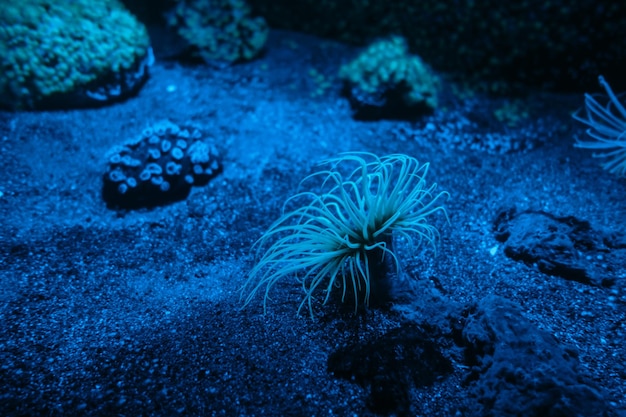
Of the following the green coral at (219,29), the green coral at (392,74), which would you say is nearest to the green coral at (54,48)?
the green coral at (219,29)

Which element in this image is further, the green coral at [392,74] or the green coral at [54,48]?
the green coral at [392,74]

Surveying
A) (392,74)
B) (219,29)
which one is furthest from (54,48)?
(392,74)

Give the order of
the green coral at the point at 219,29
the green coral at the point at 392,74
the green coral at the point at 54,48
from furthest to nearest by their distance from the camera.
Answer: the green coral at the point at 219,29 < the green coral at the point at 392,74 < the green coral at the point at 54,48

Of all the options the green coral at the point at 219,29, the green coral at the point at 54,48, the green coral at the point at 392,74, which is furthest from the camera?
the green coral at the point at 219,29

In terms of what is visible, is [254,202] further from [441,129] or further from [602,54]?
[602,54]

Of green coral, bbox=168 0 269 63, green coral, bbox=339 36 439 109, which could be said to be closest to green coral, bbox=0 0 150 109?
green coral, bbox=168 0 269 63

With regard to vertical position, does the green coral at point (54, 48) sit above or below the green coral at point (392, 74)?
below

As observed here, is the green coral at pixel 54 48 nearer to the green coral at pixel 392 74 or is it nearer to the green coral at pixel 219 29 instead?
the green coral at pixel 219 29

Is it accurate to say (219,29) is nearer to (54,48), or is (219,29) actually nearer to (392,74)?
(54,48)
